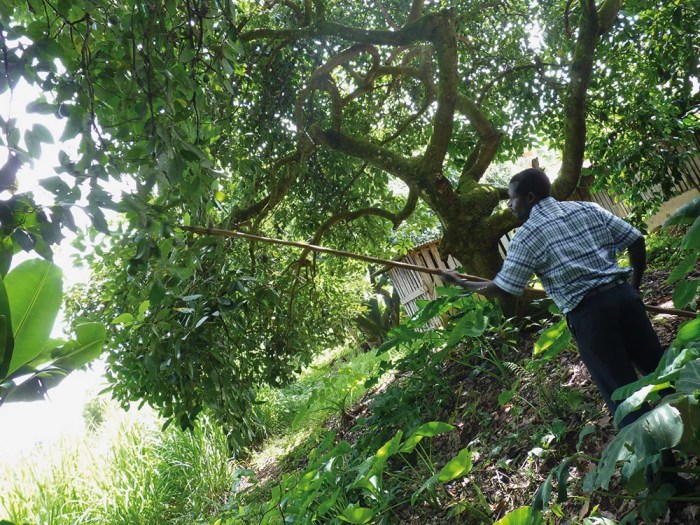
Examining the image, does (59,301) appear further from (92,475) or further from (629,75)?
(629,75)

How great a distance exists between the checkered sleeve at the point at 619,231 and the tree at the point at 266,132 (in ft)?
6.46

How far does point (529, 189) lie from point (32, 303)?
2327 millimetres

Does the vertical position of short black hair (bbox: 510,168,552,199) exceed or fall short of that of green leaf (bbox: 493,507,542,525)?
it exceeds it

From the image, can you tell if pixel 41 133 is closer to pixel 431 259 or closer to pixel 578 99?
pixel 578 99

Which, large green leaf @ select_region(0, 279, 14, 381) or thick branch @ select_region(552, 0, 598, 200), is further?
thick branch @ select_region(552, 0, 598, 200)

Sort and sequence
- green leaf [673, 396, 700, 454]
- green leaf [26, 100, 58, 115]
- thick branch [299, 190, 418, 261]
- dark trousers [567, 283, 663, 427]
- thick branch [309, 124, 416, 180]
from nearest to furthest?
green leaf [673, 396, 700, 454]
green leaf [26, 100, 58, 115]
dark trousers [567, 283, 663, 427]
thick branch [309, 124, 416, 180]
thick branch [299, 190, 418, 261]

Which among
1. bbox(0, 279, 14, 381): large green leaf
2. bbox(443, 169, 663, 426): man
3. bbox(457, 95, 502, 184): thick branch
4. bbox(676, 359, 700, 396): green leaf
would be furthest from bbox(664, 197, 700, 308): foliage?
bbox(457, 95, 502, 184): thick branch

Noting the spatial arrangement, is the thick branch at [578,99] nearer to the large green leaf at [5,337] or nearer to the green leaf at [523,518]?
the green leaf at [523,518]

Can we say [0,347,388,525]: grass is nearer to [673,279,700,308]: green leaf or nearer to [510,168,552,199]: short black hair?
[510,168,552,199]: short black hair

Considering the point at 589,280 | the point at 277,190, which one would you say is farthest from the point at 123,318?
the point at 277,190

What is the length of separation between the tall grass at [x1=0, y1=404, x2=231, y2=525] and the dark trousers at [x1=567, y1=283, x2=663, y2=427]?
4.81 meters

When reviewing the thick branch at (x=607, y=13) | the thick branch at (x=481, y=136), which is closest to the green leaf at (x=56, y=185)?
the thick branch at (x=481, y=136)

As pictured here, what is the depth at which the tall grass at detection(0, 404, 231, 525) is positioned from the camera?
6.14 metres

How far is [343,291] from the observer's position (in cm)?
867
